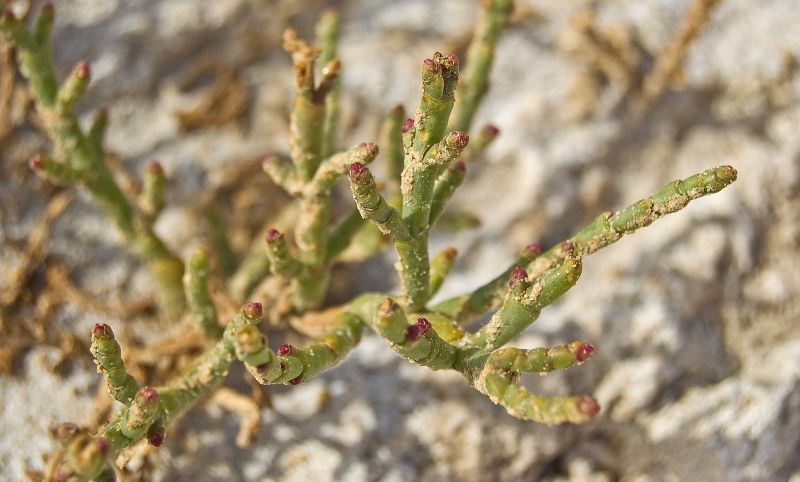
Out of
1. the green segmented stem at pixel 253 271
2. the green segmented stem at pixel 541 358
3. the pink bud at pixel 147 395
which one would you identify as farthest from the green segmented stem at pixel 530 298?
the green segmented stem at pixel 253 271

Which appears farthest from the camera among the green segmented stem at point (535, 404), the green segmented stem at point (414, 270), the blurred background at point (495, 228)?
the blurred background at point (495, 228)

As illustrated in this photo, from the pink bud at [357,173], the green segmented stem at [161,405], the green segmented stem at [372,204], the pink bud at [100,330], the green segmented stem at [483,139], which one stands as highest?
the green segmented stem at [483,139]

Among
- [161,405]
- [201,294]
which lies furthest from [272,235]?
[161,405]

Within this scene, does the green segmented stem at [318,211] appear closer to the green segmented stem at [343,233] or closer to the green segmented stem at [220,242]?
the green segmented stem at [343,233]

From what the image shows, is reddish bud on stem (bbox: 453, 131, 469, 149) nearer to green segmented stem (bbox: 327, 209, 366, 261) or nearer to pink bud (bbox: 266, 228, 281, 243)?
pink bud (bbox: 266, 228, 281, 243)

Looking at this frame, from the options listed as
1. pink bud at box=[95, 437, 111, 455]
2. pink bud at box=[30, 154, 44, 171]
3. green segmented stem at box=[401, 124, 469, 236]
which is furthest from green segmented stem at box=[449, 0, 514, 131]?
pink bud at box=[95, 437, 111, 455]

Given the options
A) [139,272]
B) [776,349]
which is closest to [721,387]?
[776,349]
